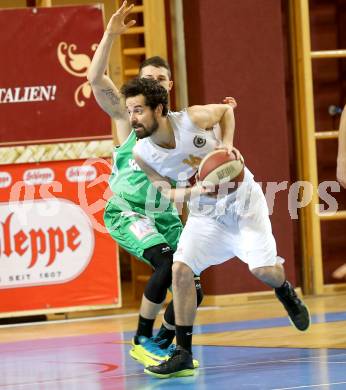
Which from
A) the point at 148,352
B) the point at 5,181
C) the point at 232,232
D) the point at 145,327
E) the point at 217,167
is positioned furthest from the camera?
the point at 5,181

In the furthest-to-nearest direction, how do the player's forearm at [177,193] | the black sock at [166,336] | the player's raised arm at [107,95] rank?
the player's raised arm at [107,95] < the black sock at [166,336] < the player's forearm at [177,193]

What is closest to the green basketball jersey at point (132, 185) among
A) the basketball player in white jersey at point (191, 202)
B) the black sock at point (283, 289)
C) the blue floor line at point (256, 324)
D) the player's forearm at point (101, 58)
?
the player's forearm at point (101, 58)

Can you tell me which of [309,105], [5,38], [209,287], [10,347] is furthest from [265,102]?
[10,347]

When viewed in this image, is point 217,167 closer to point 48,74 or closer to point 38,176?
point 38,176

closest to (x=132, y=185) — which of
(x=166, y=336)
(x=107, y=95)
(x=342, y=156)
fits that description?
(x=107, y=95)

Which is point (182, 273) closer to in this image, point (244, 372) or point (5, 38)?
point (244, 372)

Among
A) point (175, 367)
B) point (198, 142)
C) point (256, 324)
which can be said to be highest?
point (198, 142)

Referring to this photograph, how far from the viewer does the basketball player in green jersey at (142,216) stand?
17.7 feet

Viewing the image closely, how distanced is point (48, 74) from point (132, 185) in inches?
108

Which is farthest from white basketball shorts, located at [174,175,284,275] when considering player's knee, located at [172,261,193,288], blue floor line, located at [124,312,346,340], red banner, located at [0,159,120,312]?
red banner, located at [0,159,120,312]

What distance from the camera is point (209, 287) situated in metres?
8.71

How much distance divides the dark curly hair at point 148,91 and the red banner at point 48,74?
3.20 m

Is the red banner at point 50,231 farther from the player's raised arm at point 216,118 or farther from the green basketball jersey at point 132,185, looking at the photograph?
the player's raised arm at point 216,118

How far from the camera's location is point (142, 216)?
565cm
